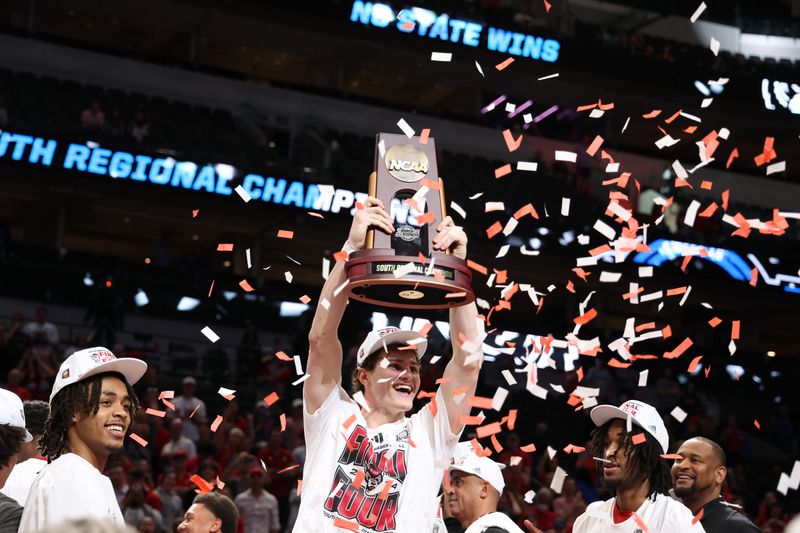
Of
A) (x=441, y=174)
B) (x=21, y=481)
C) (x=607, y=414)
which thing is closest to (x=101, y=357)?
(x=21, y=481)

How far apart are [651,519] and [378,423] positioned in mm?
1235

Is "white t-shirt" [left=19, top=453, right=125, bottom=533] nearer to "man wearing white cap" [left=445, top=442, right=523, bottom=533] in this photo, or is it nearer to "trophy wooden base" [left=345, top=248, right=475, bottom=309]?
"trophy wooden base" [left=345, top=248, right=475, bottom=309]

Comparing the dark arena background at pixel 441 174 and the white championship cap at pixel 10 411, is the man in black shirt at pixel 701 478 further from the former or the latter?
the dark arena background at pixel 441 174

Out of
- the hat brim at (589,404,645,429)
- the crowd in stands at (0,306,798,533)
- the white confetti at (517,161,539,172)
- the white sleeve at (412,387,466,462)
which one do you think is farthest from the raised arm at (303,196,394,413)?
the crowd in stands at (0,306,798,533)

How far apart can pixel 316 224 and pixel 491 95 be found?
779 centimetres

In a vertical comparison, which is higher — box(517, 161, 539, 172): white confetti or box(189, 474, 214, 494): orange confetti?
box(517, 161, 539, 172): white confetti

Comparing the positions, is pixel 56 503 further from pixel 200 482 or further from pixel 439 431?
pixel 200 482

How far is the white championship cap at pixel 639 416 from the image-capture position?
16.8 ft

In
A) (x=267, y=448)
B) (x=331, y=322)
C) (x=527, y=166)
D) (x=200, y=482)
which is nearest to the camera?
(x=331, y=322)

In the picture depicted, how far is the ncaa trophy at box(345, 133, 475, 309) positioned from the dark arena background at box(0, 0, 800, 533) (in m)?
7.82

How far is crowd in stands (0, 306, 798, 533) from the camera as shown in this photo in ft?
31.6

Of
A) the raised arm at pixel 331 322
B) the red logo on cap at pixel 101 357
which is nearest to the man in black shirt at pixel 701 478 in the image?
the raised arm at pixel 331 322

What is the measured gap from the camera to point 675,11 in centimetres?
2777

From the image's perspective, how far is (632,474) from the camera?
504cm
